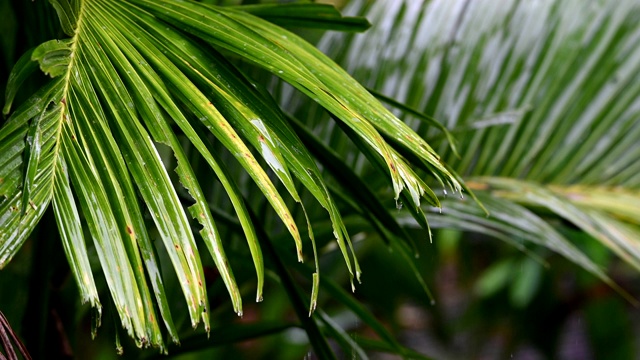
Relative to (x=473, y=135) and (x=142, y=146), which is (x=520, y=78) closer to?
(x=473, y=135)

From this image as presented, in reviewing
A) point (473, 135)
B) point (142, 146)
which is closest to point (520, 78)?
point (473, 135)

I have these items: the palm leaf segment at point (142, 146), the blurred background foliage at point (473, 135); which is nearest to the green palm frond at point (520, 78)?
the blurred background foliage at point (473, 135)

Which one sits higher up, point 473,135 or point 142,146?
point 142,146

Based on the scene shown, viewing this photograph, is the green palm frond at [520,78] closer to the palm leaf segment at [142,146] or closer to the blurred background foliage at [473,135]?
the blurred background foliage at [473,135]

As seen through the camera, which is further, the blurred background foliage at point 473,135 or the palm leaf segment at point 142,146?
the blurred background foliage at point 473,135

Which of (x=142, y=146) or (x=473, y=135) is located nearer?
(x=142, y=146)

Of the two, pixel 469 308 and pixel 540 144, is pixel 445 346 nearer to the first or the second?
pixel 469 308
